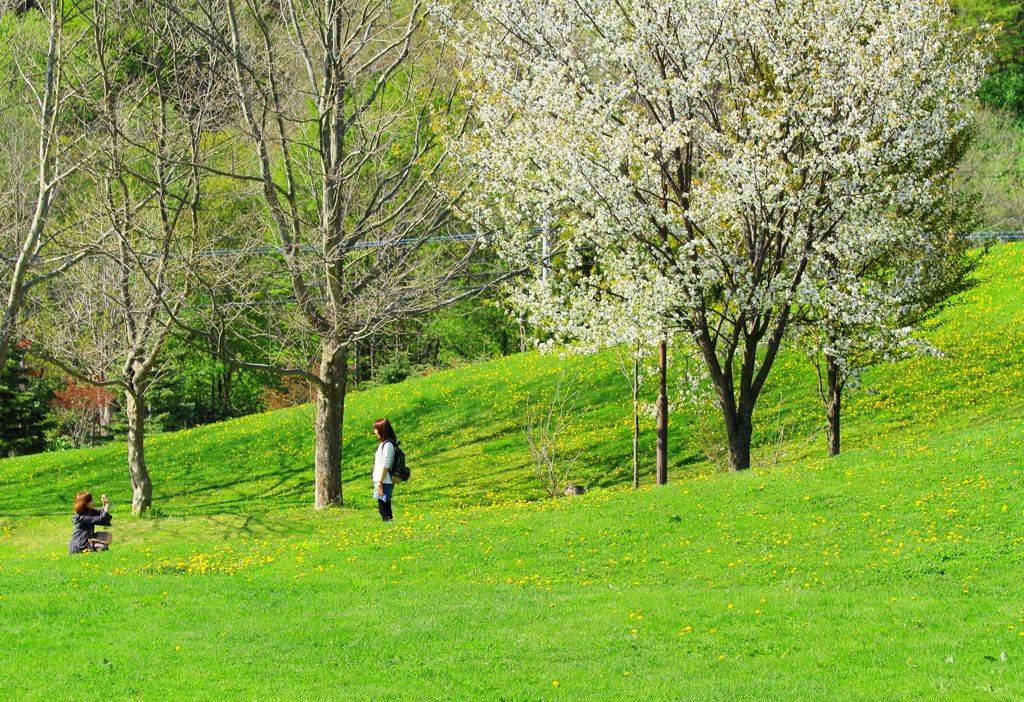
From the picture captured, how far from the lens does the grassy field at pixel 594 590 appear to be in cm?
820

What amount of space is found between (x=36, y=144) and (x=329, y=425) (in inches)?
596

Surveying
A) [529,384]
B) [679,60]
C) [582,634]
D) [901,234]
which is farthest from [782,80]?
[529,384]

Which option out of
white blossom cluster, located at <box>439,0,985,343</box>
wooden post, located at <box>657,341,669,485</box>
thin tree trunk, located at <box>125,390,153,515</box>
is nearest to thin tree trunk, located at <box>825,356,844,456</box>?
white blossom cluster, located at <box>439,0,985,343</box>

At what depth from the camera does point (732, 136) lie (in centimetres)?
1608

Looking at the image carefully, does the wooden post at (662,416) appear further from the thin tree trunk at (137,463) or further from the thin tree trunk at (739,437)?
the thin tree trunk at (137,463)

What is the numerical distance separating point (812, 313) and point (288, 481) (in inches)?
591

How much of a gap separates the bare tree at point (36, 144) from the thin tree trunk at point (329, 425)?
17.5ft

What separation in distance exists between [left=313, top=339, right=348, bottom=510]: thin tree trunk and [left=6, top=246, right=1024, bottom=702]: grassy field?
77cm

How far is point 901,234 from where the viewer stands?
1545 centimetres

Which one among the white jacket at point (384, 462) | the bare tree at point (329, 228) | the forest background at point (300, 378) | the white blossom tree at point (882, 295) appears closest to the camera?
the white jacket at point (384, 462)

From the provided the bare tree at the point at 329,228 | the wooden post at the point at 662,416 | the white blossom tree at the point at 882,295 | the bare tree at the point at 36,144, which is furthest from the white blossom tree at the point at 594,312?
the bare tree at the point at 36,144

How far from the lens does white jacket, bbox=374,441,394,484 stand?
50.2 feet

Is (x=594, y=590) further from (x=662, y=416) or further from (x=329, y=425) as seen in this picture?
(x=329, y=425)

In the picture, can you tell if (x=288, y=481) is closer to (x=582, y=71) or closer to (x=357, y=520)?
(x=357, y=520)
